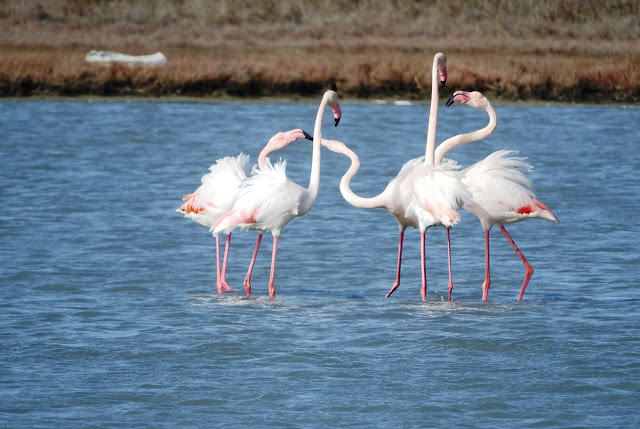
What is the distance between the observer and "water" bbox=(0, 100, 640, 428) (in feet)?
20.0

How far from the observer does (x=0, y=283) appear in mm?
9148

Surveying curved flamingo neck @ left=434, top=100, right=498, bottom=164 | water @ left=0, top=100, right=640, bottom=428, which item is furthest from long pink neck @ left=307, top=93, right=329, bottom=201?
curved flamingo neck @ left=434, top=100, right=498, bottom=164

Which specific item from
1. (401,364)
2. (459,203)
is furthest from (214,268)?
(401,364)

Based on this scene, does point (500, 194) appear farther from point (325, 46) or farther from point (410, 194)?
point (325, 46)

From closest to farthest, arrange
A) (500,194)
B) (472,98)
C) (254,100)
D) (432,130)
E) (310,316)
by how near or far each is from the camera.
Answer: (310,316), (500,194), (432,130), (472,98), (254,100)

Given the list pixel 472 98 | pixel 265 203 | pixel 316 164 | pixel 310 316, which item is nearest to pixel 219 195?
pixel 265 203

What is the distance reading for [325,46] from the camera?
1243 inches

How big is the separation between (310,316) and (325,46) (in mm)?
24157

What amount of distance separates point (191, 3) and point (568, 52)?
1627cm

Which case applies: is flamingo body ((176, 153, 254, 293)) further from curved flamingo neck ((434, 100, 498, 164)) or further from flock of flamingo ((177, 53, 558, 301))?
curved flamingo neck ((434, 100, 498, 164))

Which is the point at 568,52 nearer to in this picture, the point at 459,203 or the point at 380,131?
the point at 380,131

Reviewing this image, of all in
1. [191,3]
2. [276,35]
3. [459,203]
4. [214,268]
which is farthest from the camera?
[191,3]

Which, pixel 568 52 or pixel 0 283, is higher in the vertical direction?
pixel 568 52

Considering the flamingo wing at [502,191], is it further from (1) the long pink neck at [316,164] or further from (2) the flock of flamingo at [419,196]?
(1) the long pink neck at [316,164]
